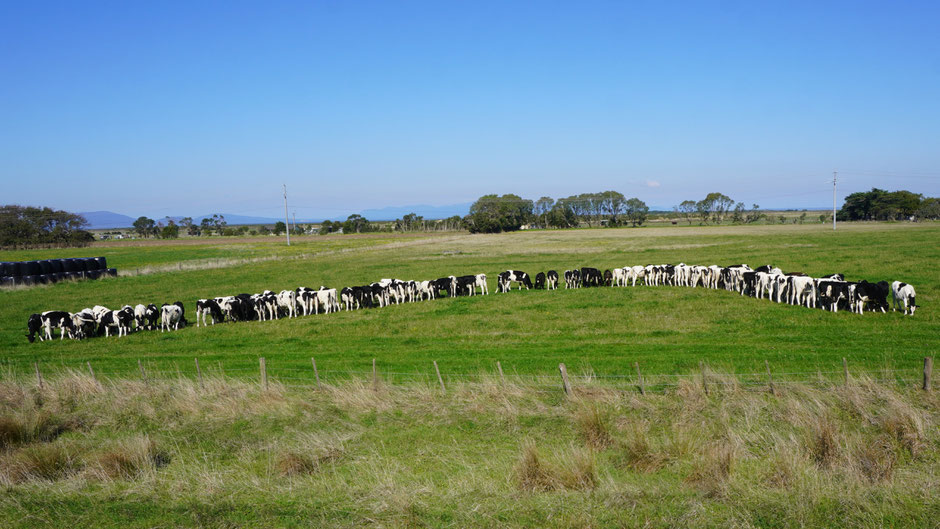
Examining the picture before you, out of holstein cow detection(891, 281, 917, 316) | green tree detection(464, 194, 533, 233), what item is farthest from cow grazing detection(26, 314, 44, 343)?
green tree detection(464, 194, 533, 233)

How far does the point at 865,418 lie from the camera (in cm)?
1014

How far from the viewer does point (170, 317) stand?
968 inches

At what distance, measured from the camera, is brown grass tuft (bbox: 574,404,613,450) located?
32.7ft

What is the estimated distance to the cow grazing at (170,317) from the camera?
24.5 m

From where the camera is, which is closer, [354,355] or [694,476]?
[694,476]

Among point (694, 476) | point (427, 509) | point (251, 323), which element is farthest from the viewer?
point (251, 323)

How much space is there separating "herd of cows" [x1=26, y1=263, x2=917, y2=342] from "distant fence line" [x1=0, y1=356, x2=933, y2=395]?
7250 mm

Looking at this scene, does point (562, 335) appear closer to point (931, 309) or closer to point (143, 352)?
point (931, 309)

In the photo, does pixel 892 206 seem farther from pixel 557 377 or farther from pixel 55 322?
pixel 55 322

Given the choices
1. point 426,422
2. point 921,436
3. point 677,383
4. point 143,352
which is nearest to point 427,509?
point 426,422

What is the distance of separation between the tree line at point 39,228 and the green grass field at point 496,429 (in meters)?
98.7

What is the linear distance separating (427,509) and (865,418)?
8.17 meters

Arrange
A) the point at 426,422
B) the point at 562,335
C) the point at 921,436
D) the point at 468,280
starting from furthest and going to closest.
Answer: the point at 468,280 → the point at 562,335 → the point at 426,422 → the point at 921,436

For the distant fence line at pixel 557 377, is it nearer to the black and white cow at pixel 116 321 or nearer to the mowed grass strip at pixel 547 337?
the mowed grass strip at pixel 547 337
